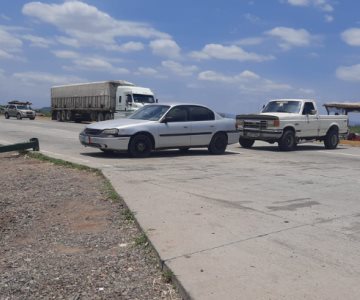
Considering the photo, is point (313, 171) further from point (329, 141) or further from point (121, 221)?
point (329, 141)

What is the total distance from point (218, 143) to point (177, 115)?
1.83m

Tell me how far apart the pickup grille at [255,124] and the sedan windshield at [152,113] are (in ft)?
15.6

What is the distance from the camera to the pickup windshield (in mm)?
18594

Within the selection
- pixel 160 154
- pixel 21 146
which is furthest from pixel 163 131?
pixel 21 146

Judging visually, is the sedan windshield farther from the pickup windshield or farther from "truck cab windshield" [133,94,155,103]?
"truck cab windshield" [133,94,155,103]

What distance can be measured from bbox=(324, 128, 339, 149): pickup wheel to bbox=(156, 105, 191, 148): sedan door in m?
7.83

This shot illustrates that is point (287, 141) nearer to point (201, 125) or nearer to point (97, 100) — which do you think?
point (201, 125)

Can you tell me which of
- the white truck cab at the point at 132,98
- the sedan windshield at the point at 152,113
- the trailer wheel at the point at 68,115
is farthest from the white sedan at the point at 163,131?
the trailer wheel at the point at 68,115

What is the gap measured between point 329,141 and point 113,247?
1605 centimetres

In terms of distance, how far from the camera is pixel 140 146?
1360cm

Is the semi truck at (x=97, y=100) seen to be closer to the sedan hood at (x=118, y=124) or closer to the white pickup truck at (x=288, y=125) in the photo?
the white pickup truck at (x=288, y=125)

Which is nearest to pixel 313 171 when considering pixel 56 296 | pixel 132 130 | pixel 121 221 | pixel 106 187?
pixel 132 130

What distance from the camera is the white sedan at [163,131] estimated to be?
13.2 metres

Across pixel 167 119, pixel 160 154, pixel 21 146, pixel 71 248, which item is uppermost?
pixel 167 119
